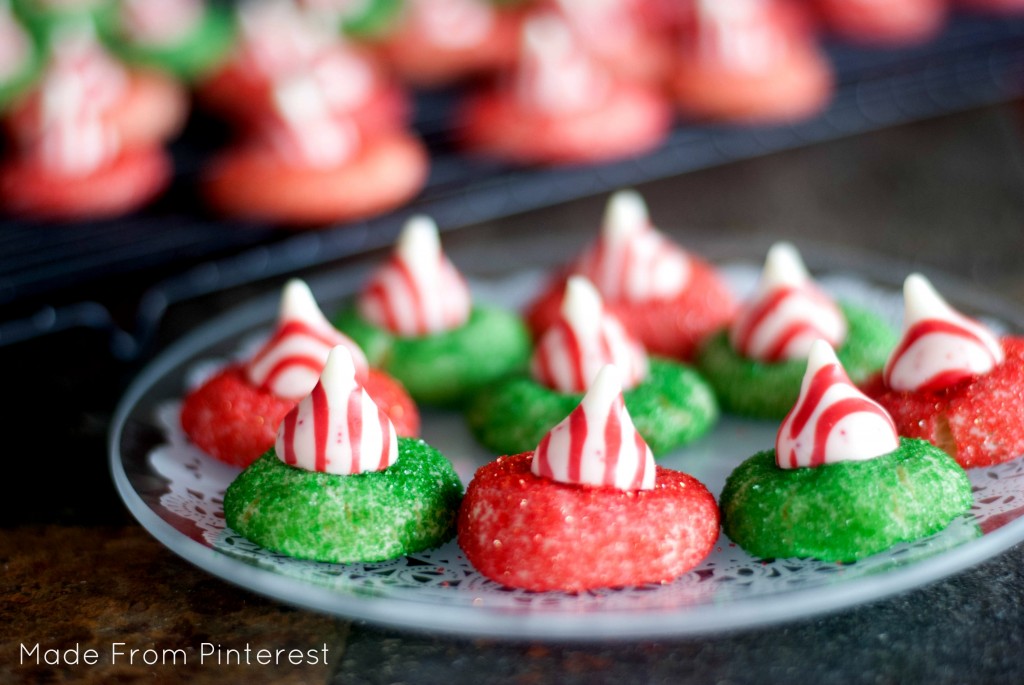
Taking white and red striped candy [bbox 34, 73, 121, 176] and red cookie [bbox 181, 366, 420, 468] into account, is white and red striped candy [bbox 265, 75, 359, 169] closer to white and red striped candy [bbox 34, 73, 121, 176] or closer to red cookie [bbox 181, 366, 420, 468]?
white and red striped candy [bbox 34, 73, 121, 176]

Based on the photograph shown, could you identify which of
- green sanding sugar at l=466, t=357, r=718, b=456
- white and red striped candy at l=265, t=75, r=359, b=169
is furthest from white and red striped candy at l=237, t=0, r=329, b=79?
green sanding sugar at l=466, t=357, r=718, b=456

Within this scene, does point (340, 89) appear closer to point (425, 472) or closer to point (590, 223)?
point (590, 223)

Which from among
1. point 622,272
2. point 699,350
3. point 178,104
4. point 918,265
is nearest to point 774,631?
point 699,350

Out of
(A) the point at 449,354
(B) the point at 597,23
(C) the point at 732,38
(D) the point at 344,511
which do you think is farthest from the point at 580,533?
(B) the point at 597,23

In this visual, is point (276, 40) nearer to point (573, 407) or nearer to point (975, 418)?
point (573, 407)

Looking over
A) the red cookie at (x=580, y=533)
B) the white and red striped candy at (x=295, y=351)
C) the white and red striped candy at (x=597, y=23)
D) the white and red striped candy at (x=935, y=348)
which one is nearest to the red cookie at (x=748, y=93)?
the white and red striped candy at (x=597, y=23)

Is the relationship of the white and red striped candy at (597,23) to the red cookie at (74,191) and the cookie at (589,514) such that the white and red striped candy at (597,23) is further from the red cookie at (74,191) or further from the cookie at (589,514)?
the cookie at (589,514)
